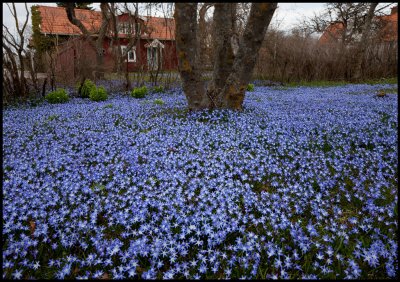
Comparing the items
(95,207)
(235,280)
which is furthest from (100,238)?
(235,280)

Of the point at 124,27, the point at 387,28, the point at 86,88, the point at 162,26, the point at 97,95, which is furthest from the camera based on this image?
the point at 162,26

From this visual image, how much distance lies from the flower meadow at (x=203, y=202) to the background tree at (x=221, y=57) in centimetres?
113

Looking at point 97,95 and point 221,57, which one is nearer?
point 221,57

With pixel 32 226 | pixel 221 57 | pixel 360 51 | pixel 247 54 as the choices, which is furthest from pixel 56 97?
pixel 360 51

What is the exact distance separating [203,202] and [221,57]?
15.8 ft

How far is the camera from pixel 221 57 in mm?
6719

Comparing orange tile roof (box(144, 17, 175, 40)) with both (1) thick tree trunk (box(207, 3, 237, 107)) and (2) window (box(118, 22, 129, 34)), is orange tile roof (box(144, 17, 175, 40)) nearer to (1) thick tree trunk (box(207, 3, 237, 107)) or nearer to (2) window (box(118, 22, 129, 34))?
(2) window (box(118, 22, 129, 34))

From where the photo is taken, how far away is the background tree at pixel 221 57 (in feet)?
17.1

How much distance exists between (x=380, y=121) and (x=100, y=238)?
6.06 meters

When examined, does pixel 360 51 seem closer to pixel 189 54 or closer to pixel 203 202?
pixel 189 54

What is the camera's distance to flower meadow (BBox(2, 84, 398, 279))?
2.17m

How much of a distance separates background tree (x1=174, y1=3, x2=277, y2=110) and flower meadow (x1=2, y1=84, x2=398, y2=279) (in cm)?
113

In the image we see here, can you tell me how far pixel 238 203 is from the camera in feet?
10.00

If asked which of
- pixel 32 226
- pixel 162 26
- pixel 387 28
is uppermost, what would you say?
pixel 162 26
